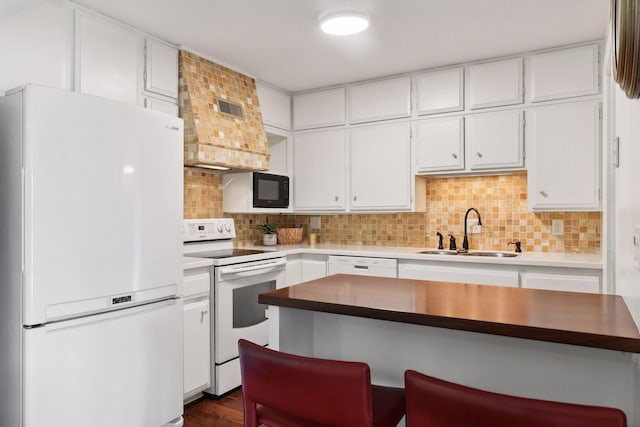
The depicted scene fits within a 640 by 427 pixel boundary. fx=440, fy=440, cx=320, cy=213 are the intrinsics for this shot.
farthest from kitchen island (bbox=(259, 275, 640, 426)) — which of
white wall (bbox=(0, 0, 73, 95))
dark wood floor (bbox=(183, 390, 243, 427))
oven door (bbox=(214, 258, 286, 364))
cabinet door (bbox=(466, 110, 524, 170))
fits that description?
cabinet door (bbox=(466, 110, 524, 170))

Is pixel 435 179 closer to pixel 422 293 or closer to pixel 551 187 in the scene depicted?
pixel 551 187

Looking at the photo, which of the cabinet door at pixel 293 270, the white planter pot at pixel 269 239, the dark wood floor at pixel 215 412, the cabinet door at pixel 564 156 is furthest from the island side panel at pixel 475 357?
the white planter pot at pixel 269 239

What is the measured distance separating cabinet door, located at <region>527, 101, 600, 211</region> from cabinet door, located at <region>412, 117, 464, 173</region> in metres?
0.48

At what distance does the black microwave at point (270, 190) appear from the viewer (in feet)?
11.9

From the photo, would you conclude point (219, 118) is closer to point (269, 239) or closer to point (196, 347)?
point (269, 239)

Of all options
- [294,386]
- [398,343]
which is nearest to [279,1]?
[398,343]

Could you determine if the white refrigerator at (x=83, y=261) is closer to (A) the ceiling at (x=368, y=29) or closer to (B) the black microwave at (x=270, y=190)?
(A) the ceiling at (x=368, y=29)

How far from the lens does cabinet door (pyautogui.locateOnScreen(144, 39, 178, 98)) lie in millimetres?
2719

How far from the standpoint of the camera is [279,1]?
2.33m

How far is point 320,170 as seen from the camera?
13.0 ft

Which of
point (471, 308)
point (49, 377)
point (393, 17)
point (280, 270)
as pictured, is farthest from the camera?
point (280, 270)

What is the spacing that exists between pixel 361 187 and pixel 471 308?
2.49 meters

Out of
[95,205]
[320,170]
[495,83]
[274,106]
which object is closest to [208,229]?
[320,170]

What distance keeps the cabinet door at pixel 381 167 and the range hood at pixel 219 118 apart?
78 centimetres
